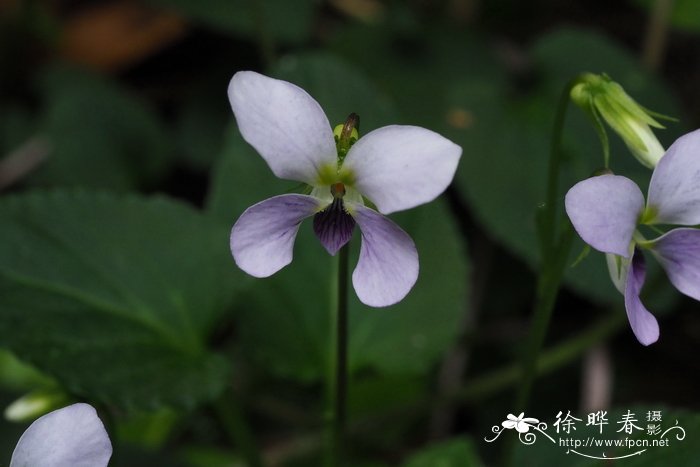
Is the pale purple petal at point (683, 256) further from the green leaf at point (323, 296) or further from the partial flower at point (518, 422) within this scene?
the green leaf at point (323, 296)

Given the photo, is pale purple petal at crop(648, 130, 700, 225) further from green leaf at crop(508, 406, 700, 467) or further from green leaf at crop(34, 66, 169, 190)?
green leaf at crop(34, 66, 169, 190)

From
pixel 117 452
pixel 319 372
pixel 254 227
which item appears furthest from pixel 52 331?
pixel 254 227

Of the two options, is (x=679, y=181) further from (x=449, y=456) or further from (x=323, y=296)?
(x=323, y=296)

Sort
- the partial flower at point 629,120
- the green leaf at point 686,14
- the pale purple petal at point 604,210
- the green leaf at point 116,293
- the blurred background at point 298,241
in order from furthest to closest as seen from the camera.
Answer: the green leaf at point 686,14, the blurred background at point 298,241, the green leaf at point 116,293, the partial flower at point 629,120, the pale purple petal at point 604,210

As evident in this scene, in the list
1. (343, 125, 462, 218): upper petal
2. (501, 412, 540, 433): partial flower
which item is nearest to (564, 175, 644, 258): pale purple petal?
(343, 125, 462, 218): upper petal

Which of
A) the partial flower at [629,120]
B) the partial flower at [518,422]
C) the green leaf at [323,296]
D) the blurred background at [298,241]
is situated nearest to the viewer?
the partial flower at [629,120]

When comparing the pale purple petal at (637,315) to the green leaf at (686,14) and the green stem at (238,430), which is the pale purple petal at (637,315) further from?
the green leaf at (686,14)

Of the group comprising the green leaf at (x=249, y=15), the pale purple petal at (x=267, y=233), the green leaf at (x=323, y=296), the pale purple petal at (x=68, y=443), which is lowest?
the pale purple petal at (x=68, y=443)

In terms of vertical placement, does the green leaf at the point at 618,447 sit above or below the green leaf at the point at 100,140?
below

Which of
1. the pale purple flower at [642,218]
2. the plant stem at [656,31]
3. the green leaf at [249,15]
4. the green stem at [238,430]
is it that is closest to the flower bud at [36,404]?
the green stem at [238,430]

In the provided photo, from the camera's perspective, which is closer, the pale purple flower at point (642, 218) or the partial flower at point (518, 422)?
the pale purple flower at point (642, 218)
